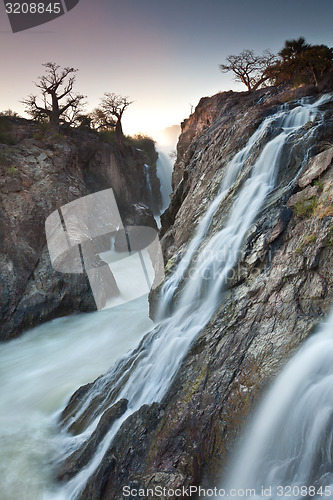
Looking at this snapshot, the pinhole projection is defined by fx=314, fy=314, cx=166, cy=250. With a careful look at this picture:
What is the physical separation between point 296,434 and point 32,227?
12260 millimetres

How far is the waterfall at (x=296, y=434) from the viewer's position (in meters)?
2.79

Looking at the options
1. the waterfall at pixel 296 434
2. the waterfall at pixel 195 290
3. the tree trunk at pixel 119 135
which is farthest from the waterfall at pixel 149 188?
the waterfall at pixel 296 434

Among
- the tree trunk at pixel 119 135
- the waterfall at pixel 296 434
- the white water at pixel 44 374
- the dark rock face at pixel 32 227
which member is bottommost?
the white water at pixel 44 374

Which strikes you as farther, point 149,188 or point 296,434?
point 149,188

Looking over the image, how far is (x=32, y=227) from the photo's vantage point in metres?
12.9

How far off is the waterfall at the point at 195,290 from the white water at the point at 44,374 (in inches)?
24.4

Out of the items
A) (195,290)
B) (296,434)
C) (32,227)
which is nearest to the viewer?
(296,434)

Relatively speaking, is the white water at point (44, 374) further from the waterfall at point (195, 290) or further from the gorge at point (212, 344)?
the waterfall at point (195, 290)

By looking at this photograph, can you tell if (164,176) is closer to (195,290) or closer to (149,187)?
(149,187)

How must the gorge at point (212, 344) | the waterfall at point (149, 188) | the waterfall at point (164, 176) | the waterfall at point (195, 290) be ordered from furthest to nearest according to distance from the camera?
the waterfall at point (164, 176), the waterfall at point (149, 188), the waterfall at point (195, 290), the gorge at point (212, 344)

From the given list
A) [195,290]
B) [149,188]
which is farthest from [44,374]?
[149,188]

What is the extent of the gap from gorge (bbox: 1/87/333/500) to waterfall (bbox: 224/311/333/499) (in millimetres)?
46

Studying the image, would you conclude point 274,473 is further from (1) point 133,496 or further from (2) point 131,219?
(2) point 131,219

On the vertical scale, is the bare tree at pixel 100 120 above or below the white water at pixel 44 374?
above
